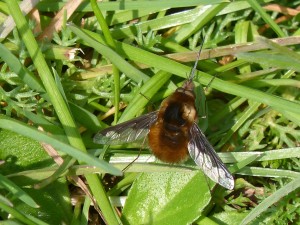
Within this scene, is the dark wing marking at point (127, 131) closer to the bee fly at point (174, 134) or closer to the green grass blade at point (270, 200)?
the bee fly at point (174, 134)

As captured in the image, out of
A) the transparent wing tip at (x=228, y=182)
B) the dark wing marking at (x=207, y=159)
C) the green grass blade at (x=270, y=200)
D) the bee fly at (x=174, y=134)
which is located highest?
the bee fly at (x=174, y=134)

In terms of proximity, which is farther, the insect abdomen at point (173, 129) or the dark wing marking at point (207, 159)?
the insect abdomen at point (173, 129)

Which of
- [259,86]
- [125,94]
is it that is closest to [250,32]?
[259,86]

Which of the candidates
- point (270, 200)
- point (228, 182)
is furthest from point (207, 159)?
point (270, 200)

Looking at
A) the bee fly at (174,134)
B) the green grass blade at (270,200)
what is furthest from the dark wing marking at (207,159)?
the green grass blade at (270,200)

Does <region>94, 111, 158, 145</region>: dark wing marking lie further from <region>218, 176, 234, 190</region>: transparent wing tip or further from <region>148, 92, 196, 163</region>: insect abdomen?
<region>218, 176, 234, 190</region>: transparent wing tip

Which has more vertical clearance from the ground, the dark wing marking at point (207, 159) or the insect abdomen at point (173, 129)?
the insect abdomen at point (173, 129)

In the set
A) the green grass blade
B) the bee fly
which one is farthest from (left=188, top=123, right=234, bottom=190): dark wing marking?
the green grass blade

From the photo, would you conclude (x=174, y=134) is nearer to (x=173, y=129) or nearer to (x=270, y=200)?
(x=173, y=129)
